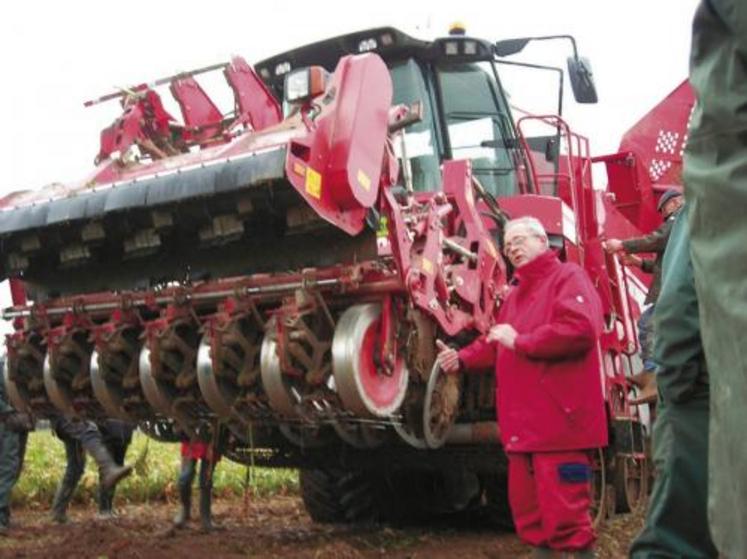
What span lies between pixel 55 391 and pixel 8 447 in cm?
227

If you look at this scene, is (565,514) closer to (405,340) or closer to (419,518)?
(405,340)

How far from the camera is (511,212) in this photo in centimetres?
630

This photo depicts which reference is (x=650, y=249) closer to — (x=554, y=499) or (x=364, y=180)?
(x=364, y=180)

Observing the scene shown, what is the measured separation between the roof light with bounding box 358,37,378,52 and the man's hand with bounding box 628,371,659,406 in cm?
278

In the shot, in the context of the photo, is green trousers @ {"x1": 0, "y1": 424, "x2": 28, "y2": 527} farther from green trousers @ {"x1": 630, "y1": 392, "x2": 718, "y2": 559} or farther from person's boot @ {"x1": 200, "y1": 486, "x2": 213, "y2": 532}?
green trousers @ {"x1": 630, "y1": 392, "x2": 718, "y2": 559}

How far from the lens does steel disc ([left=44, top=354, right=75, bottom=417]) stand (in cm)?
586

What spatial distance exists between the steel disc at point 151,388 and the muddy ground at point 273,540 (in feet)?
2.74

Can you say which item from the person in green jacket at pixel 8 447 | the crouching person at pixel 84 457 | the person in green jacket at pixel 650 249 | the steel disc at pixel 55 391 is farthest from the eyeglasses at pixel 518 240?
the person in green jacket at pixel 8 447

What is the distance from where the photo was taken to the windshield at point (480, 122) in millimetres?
6469

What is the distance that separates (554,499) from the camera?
402cm

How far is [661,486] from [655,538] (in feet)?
0.47

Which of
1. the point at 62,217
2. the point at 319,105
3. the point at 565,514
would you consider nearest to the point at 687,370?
the point at 565,514

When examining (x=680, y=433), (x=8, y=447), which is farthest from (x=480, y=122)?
(x=8, y=447)

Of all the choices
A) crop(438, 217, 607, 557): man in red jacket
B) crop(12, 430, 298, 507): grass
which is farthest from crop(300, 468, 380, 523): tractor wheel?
crop(438, 217, 607, 557): man in red jacket
